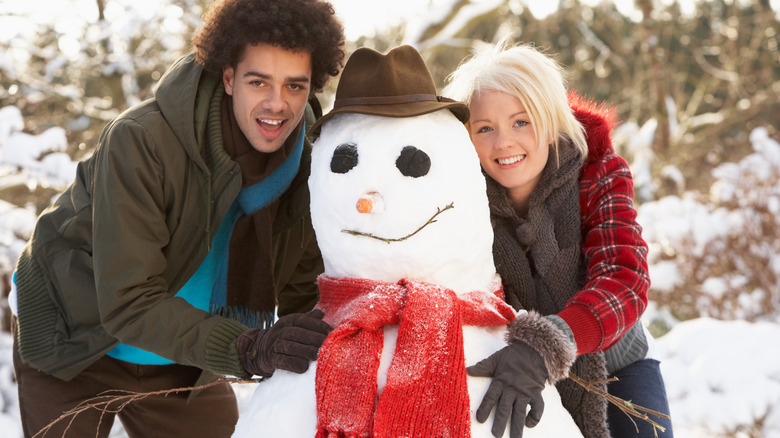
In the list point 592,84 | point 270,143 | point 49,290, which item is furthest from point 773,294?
point 592,84

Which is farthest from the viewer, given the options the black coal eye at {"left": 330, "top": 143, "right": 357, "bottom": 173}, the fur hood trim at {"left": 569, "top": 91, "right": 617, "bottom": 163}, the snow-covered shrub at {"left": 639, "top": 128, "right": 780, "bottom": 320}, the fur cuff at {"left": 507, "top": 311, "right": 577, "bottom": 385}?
the snow-covered shrub at {"left": 639, "top": 128, "right": 780, "bottom": 320}

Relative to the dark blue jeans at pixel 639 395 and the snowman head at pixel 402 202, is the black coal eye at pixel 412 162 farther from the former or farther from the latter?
the dark blue jeans at pixel 639 395

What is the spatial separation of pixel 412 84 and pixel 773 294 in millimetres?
5919

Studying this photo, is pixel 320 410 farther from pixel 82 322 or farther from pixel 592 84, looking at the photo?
pixel 592 84

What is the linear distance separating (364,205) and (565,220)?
29.7 inches

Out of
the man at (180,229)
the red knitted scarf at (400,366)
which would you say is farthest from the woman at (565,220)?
the man at (180,229)

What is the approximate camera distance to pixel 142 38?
728cm

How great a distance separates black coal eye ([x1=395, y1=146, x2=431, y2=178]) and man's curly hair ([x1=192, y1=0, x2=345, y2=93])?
28.6 inches

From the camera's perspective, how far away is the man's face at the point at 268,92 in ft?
7.75

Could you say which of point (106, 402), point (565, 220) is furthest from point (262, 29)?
point (106, 402)

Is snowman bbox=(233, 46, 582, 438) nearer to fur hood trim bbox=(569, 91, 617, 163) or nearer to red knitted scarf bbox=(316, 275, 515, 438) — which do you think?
red knitted scarf bbox=(316, 275, 515, 438)

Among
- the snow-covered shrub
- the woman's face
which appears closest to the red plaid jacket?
the woman's face

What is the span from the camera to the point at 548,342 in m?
1.80

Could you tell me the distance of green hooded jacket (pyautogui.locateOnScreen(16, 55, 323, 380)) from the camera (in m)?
2.08
